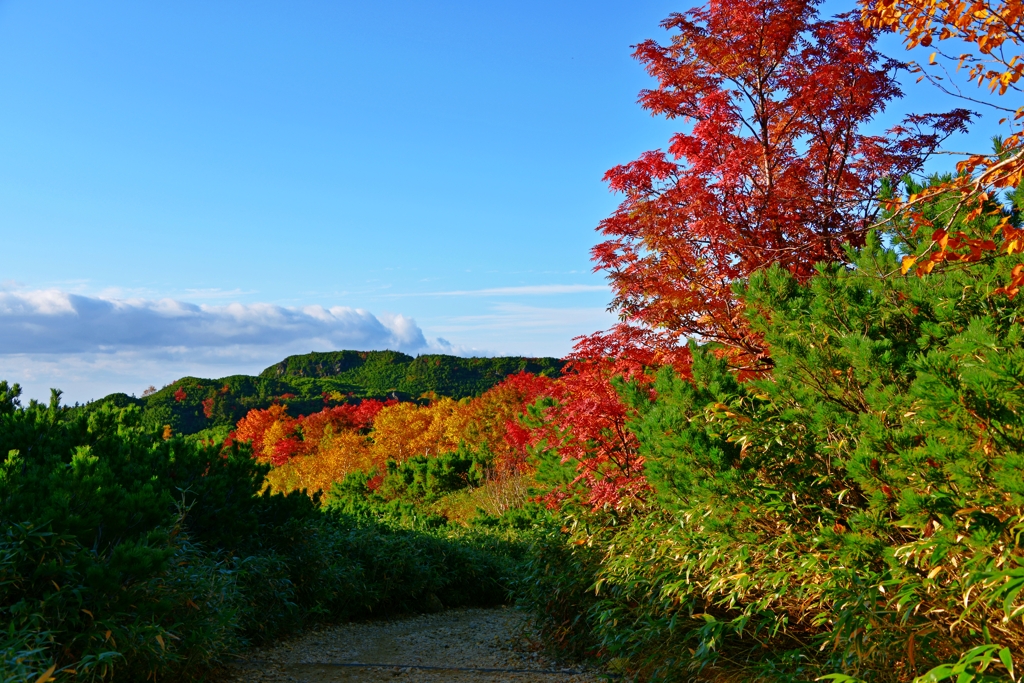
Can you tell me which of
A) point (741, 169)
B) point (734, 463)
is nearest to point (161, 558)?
point (734, 463)

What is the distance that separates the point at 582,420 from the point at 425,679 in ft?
7.60

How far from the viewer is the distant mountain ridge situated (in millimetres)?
31844

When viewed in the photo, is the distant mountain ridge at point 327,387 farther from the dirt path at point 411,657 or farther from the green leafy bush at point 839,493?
the green leafy bush at point 839,493

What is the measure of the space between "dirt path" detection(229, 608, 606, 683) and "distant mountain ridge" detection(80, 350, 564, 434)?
22145 millimetres

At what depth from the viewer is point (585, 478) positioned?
6395mm

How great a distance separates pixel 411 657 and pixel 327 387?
99.8 ft

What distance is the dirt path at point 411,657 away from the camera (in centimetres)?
548

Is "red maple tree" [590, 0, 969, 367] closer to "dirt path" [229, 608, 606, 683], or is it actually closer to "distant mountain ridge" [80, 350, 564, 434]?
"dirt path" [229, 608, 606, 683]

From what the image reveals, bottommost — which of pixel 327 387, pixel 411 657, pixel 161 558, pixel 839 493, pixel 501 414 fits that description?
pixel 411 657

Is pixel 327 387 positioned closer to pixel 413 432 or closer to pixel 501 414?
→ pixel 413 432

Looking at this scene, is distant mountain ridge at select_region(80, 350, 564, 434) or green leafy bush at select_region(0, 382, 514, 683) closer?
green leafy bush at select_region(0, 382, 514, 683)

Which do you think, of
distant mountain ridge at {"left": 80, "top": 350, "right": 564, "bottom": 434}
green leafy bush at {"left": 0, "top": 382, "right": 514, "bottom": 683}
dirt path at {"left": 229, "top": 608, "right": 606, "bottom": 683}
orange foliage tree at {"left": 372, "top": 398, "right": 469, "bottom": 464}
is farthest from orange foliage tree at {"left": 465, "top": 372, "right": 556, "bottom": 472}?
distant mountain ridge at {"left": 80, "top": 350, "right": 564, "bottom": 434}

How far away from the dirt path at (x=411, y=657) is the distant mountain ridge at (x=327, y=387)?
72.7ft

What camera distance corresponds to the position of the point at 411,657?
6.35 meters
